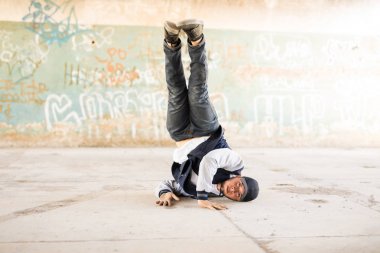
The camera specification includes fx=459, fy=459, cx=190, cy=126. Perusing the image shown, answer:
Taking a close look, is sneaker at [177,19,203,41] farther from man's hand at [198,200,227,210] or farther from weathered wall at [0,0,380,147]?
weathered wall at [0,0,380,147]

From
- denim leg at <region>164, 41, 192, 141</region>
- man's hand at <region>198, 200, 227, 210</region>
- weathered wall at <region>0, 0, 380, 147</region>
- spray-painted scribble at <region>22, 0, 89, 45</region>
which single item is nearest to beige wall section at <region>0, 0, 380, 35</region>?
weathered wall at <region>0, 0, 380, 147</region>

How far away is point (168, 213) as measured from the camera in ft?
12.8

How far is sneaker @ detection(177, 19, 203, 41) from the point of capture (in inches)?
144

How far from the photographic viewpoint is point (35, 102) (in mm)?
8906

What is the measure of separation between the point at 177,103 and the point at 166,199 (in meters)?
0.90

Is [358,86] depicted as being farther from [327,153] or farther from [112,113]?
[112,113]

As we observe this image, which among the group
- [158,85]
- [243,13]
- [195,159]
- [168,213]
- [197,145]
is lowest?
[168,213]

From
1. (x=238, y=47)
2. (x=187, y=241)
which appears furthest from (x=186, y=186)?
(x=238, y=47)

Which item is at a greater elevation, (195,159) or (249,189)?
(195,159)

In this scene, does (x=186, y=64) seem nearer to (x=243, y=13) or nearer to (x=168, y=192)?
(x=243, y=13)

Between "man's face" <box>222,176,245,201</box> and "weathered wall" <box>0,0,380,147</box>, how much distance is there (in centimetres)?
521

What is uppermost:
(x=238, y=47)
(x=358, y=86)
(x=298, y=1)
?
(x=298, y=1)

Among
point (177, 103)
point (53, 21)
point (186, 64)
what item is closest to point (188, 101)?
point (177, 103)

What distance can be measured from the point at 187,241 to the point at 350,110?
7.83m
